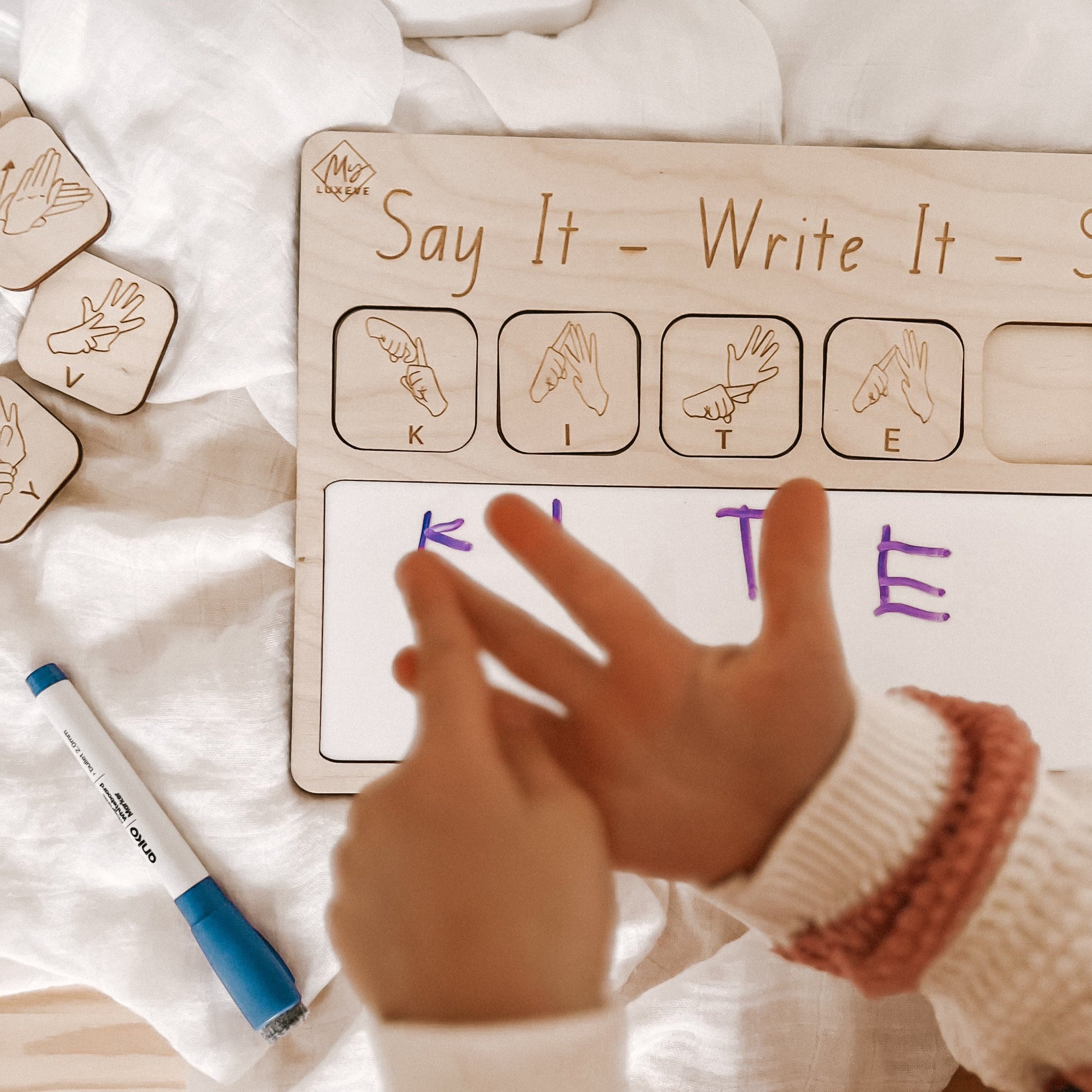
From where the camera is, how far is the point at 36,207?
415 mm

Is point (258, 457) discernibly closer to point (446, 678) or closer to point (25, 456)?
A: point (25, 456)

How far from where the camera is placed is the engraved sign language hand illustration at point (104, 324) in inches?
16.4

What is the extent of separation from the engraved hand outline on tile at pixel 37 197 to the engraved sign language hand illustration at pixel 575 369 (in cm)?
24

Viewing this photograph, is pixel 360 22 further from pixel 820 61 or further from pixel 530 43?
pixel 820 61

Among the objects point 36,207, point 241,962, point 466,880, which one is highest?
point 36,207

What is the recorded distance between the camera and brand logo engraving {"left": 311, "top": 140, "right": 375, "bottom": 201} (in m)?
0.41

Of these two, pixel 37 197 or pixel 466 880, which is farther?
pixel 37 197

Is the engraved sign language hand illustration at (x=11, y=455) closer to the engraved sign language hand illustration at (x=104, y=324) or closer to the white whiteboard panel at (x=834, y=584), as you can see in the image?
the engraved sign language hand illustration at (x=104, y=324)

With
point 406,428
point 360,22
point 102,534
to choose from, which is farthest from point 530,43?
point 102,534

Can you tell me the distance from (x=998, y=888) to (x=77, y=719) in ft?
1.24

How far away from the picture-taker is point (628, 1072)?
42 cm

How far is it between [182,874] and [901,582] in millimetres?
358

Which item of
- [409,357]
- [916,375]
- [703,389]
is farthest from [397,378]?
[916,375]

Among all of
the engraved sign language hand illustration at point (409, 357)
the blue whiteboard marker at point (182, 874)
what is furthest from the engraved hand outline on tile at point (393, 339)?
the blue whiteboard marker at point (182, 874)
